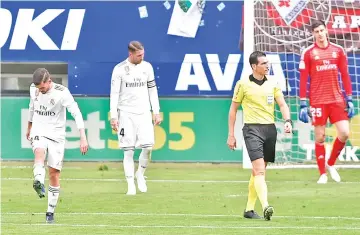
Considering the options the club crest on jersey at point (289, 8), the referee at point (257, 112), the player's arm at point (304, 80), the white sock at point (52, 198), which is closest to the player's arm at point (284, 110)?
the referee at point (257, 112)

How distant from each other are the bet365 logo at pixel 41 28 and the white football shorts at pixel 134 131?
632 centimetres

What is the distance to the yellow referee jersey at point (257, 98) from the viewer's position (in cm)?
1449

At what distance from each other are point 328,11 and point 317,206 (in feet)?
27.7

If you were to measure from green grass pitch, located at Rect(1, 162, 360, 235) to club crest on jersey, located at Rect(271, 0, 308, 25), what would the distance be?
306 centimetres

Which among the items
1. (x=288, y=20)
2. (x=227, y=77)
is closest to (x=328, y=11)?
(x=288, y=20)

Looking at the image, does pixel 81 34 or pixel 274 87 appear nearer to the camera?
pixel 274 87

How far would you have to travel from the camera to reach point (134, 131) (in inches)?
715

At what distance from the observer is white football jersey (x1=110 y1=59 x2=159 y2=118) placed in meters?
18.0

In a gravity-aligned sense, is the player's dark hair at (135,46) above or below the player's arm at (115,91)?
above

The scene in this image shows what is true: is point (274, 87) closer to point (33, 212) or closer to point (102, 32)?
point (33, 212)

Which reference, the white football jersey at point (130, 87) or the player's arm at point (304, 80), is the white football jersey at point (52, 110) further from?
the player's arm at point (304, 80)

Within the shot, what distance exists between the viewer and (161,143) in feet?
78.8

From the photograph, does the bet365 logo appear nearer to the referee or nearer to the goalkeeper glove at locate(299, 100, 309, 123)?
the goalkeeper glove at locate(299, 100, 309, 123)

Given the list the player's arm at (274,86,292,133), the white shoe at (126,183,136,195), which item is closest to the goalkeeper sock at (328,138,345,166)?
the white shoe at (126,183,136,195)
